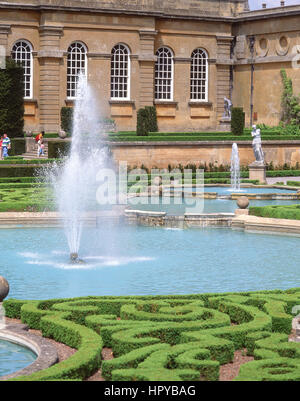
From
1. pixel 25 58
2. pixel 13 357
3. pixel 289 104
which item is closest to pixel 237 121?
pixel 289 104

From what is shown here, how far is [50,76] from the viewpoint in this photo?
42500mm

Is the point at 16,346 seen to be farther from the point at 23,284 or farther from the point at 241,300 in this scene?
the point at 23,284

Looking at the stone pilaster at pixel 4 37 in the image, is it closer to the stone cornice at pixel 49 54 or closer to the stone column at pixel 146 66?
the stone cornice at pixel 49 54

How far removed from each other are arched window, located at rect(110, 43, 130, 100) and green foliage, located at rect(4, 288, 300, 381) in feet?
102

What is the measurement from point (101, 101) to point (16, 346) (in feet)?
106

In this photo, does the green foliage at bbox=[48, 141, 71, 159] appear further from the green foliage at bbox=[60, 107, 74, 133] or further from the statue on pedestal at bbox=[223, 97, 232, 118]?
the statue on pedestal at bbox=[223, 97, 232, 118]

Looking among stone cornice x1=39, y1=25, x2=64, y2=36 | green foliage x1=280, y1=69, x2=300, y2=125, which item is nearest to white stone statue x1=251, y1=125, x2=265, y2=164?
green foliage x1=280, y1=69, x2=300, y2=125

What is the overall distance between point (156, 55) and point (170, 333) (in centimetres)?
3513

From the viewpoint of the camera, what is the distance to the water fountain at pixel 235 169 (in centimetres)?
3250

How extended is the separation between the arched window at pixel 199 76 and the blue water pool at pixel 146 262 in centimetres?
2480

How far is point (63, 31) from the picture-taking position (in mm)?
42562

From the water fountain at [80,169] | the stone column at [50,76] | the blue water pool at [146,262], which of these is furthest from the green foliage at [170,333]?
the stone column at [50,76]

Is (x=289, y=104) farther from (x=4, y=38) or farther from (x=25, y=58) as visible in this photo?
(x=4, y=38)

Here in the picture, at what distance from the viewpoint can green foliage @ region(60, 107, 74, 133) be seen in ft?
132
